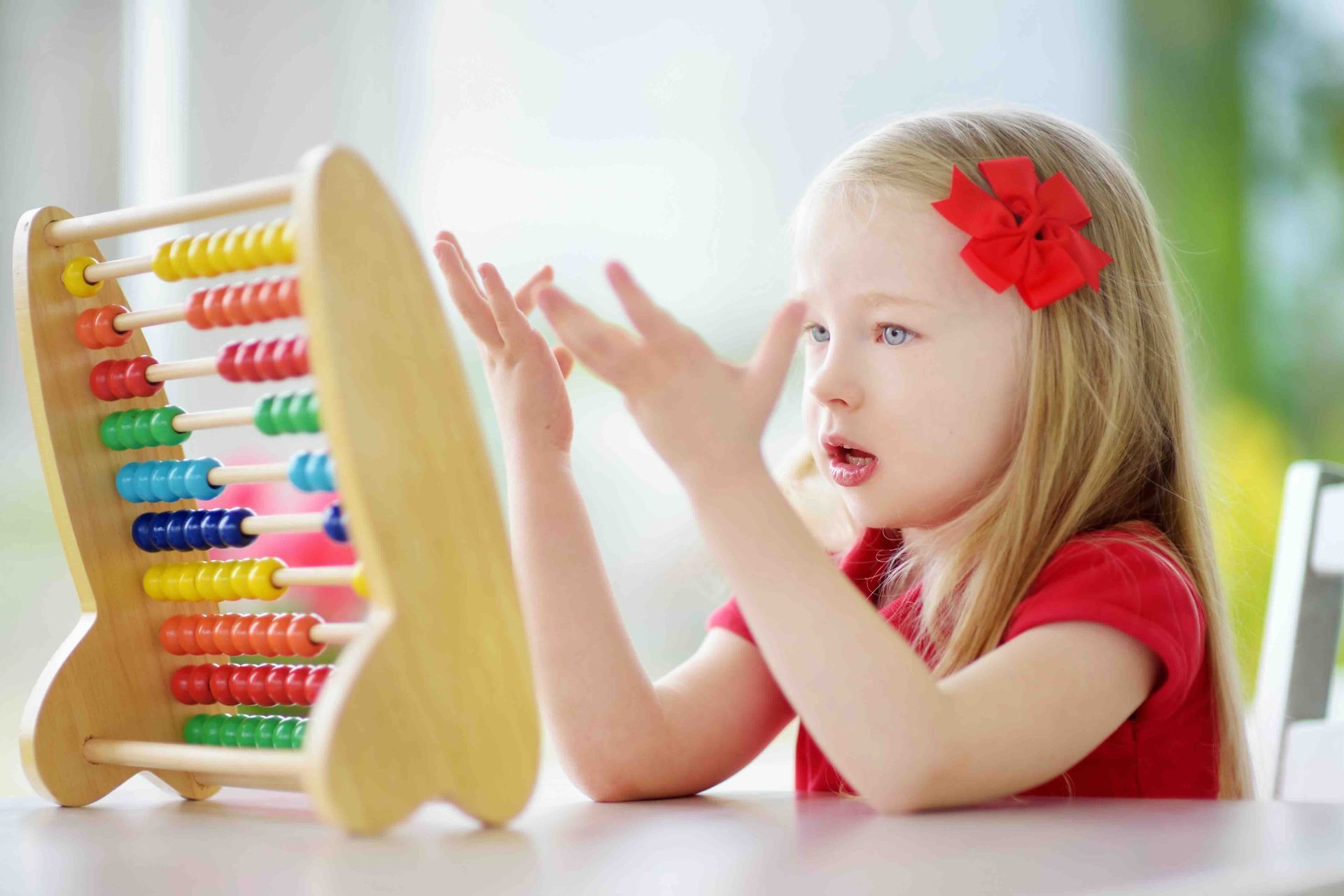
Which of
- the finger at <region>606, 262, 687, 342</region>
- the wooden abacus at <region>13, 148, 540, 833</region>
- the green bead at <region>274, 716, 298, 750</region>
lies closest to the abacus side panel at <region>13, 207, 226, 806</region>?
the wooden abacus at <region>13, 148, 540, 833</region>

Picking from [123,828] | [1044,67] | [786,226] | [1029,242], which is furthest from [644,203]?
[123,828]

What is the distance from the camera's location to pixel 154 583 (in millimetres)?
694

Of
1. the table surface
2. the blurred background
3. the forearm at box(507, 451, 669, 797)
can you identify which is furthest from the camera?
the blurred background

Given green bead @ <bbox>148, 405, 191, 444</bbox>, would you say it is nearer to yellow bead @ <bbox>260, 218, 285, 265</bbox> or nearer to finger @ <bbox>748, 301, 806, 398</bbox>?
yellow bead @ <bbox>260, 218, 285, 265</bbox>

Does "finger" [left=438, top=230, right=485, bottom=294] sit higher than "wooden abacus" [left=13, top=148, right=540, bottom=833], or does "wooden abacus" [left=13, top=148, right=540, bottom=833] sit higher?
"finger" [left=438, top=230, right=485, bottom=294]

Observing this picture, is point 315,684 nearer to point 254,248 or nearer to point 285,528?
point 285,528

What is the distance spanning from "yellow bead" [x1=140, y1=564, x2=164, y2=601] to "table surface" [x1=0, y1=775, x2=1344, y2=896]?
12 cm

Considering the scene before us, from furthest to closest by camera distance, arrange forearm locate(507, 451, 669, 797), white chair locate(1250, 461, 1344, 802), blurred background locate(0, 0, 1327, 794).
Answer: blurred background locate(0, 0, 1327, 794), white chair locate(1250, 461, 1344, 802), forearm locate(507, 451, 669, 797)

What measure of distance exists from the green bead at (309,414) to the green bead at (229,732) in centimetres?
21

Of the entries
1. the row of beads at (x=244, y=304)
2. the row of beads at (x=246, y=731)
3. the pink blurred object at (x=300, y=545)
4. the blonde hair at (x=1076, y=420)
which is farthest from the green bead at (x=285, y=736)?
the blonde hair at (x=1076, y=420)

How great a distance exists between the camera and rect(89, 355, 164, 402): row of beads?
27.0 inches

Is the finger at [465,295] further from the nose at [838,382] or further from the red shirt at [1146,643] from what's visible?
the red shirt at [1146,643]

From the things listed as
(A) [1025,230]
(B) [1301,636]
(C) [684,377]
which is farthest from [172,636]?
(B) [1301,636]

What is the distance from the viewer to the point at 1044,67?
3436 millimetres
